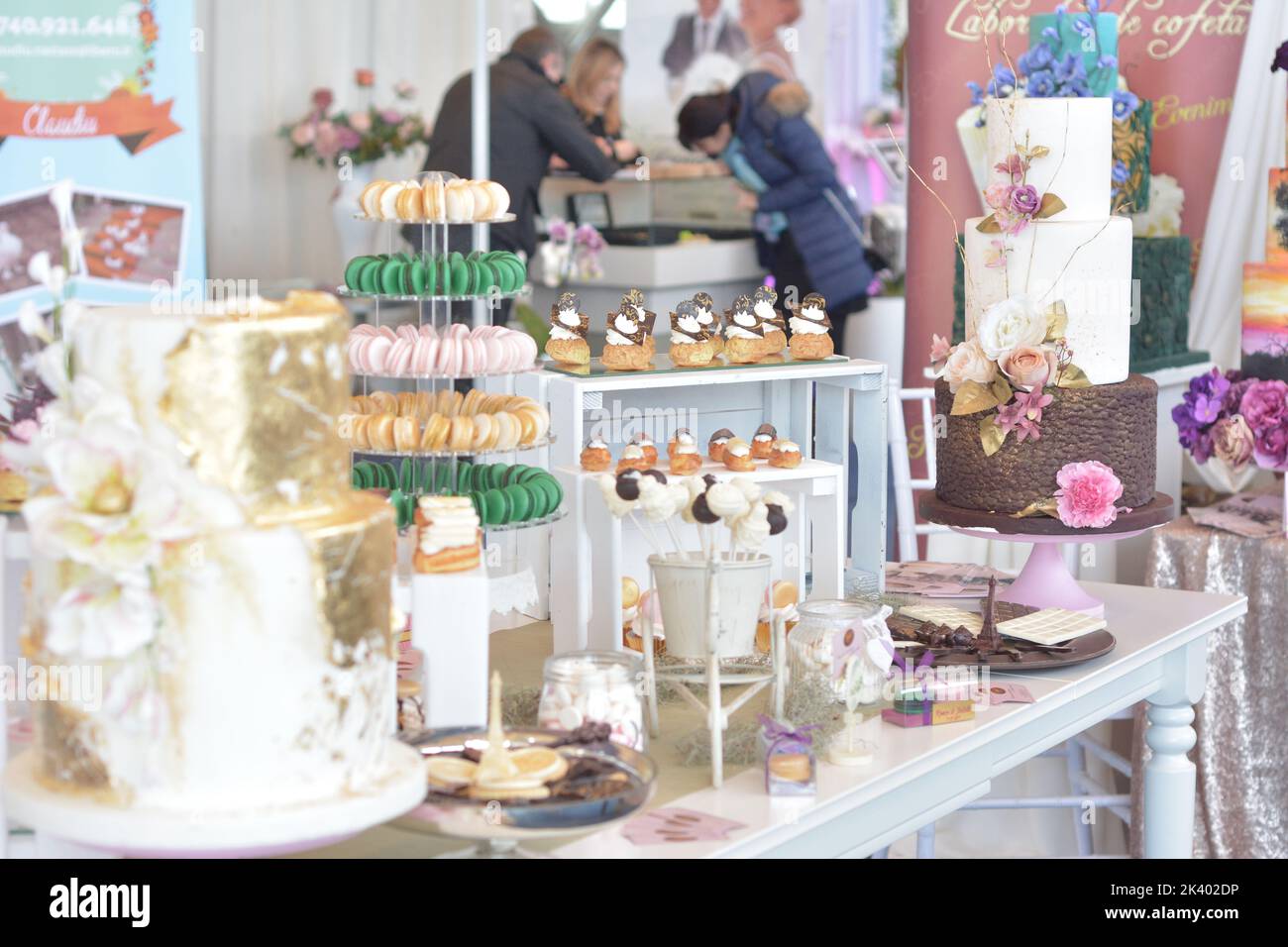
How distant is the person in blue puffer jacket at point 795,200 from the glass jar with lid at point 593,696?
3.68 m

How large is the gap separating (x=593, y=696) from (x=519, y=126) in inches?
143

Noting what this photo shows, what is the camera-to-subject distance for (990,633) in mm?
2057

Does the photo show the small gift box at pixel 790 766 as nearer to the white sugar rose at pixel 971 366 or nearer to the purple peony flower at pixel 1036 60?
the white sugar rose at pixel 971 366

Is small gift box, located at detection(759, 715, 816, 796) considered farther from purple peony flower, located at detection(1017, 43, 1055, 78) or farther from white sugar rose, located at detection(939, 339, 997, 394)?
purple peony flower, located at detection(1017, 43, 1055, 78)

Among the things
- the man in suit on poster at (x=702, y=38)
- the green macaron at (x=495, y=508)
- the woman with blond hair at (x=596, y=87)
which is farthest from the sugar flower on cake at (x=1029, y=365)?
the man in suit on poster at (x=702, y=38)

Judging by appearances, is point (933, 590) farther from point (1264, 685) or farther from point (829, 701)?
point (1264, 685)

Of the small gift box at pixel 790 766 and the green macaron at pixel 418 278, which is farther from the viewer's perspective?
the green macaron at pixel 418 278

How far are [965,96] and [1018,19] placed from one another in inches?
8.3

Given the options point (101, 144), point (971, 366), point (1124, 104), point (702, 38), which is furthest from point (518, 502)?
point (702, 38)

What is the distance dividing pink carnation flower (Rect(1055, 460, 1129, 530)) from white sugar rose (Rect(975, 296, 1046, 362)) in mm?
186

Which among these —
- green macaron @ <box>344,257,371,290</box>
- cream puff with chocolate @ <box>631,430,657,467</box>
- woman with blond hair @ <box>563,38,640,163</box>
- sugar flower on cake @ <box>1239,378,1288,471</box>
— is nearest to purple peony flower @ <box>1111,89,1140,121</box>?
sugar flower on cake @ <box>1239,378,1288,471</box>

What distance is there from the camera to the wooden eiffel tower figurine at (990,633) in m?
2.03
